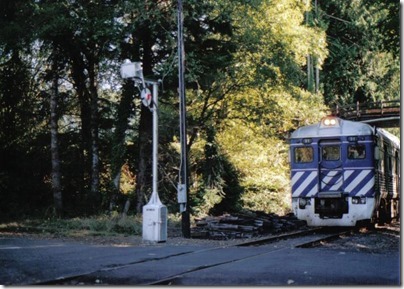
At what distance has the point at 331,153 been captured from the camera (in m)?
18.7

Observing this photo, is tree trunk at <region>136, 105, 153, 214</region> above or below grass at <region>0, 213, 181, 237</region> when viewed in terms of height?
above

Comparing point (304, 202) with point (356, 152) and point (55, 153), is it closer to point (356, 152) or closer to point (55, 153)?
point (356, 152)

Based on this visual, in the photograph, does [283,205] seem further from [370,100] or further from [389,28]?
[370,100]

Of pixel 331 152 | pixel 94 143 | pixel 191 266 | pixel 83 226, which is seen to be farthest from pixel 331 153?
pixel 191 266

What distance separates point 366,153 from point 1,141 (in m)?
13.9

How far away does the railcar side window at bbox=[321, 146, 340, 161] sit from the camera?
1859cm

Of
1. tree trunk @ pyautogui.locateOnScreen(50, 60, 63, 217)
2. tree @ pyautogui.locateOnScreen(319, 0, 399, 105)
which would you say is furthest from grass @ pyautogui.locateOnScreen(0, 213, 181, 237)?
tree @ pyautogui.locateOnScreen(319, 0, 399, 105)

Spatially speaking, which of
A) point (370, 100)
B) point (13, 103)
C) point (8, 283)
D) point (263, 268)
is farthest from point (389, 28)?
point (370, 100)

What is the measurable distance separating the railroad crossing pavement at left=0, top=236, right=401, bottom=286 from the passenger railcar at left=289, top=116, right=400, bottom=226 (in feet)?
21.2

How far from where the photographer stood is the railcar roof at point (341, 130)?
60.2ft

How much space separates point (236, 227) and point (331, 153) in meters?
3.92

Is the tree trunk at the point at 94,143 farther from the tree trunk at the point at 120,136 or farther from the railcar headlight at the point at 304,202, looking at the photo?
the railcar headlight at the point at 304,202

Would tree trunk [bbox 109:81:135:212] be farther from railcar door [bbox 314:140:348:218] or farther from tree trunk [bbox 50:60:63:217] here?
railcar door [bbox 314:140:348:218]

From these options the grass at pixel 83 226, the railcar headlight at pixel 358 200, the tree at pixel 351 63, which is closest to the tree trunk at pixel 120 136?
the grass at pixel 83 226
